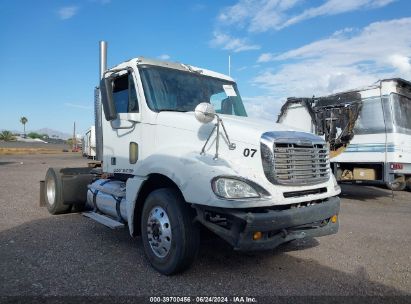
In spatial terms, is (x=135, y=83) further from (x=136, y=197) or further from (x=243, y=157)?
(x=243, y=157)

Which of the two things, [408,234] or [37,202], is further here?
[37,202]

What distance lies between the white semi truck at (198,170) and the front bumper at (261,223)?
0.04 ft

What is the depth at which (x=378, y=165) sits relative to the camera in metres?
11.0

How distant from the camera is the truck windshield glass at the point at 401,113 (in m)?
10.6

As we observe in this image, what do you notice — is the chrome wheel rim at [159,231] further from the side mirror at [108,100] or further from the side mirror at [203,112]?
the side mirror at [108,100]

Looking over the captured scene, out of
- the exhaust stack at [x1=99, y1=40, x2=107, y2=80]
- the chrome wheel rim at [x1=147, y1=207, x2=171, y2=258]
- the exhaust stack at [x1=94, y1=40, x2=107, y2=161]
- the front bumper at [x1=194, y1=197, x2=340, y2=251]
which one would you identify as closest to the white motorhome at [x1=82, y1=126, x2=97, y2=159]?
the exhaust stack at [x1=94, y1=40, x2=107, y2=161]

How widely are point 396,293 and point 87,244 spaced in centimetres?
422

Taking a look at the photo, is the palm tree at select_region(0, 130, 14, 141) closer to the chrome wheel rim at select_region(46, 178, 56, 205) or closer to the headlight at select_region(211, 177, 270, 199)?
the chrome wheel rim at select_region(46, 178, 56, 205)

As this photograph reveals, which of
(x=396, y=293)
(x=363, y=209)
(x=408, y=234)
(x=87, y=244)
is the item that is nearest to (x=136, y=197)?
(x=87, y=244)

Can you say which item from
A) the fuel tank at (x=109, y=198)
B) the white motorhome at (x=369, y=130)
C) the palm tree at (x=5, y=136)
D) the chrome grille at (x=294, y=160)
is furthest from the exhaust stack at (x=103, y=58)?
the palm tree at (x=5, y=136)

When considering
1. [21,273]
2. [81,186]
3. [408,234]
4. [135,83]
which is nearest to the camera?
[21,273]

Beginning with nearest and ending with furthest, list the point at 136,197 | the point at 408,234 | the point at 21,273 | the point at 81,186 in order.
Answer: the point at 21,273 → the point at 136,197 → the point at 408,234 → the point at 81,186

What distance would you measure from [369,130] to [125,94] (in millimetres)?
7939

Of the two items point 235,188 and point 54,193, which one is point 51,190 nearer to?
point 54,193
